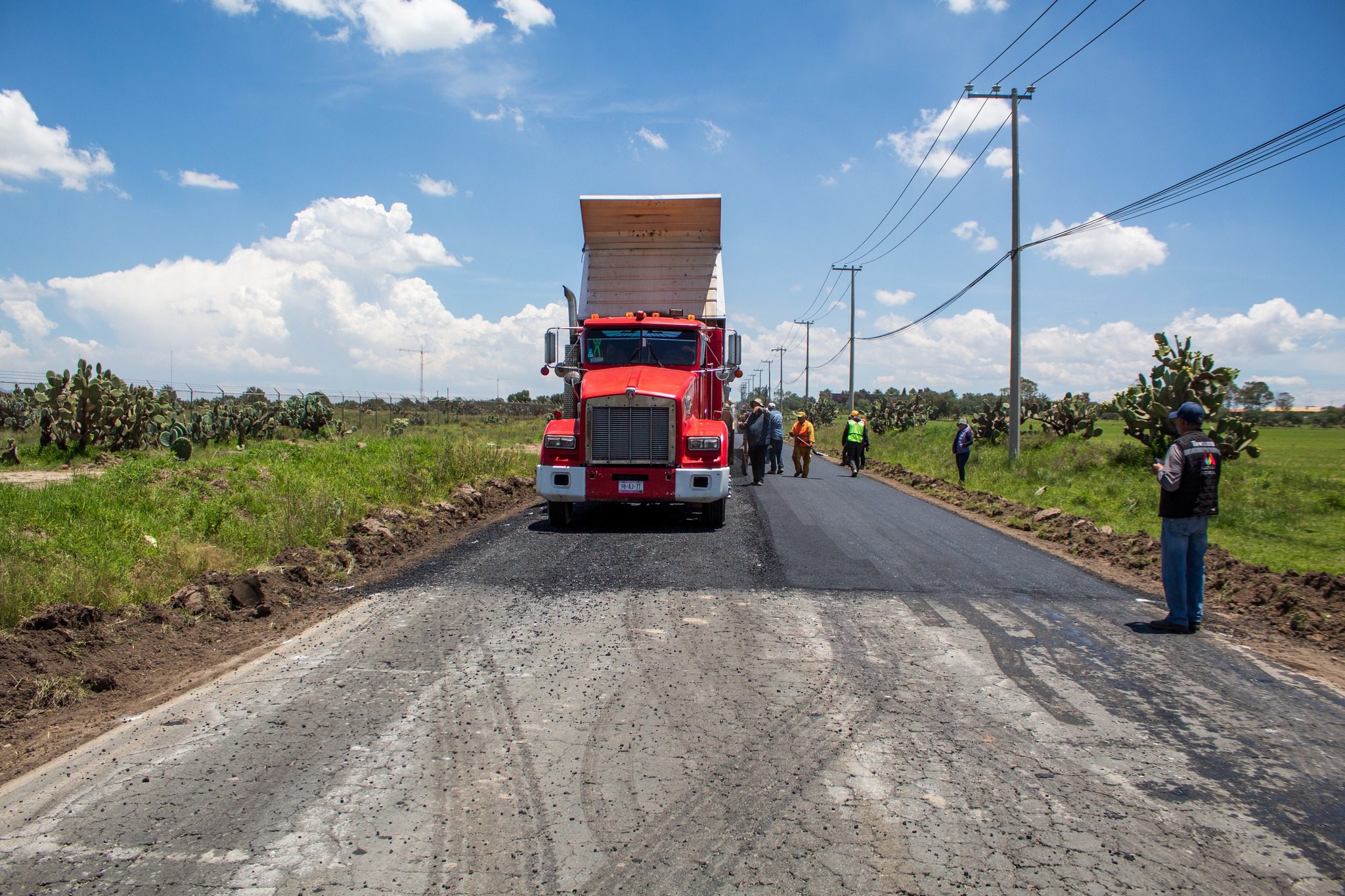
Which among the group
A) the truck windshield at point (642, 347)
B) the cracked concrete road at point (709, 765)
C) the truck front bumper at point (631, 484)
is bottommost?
the cracked concrete road at point (709, 765)

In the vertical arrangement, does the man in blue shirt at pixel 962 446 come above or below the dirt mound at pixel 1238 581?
above

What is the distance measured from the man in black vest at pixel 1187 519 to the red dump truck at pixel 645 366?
5.66m

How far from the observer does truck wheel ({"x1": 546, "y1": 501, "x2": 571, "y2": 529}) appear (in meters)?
11.6

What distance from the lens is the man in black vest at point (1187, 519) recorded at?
21.6 ft

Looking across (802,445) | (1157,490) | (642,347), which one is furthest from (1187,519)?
(802,445)

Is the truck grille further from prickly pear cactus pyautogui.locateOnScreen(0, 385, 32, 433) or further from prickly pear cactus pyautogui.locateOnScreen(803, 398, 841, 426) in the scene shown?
prickly pear cactus pyautogui.locateOnScreen(803, 398, 841, 426)

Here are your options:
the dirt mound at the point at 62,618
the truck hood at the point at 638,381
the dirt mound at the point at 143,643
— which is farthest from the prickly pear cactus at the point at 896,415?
the dirt mound at the point at 62,618

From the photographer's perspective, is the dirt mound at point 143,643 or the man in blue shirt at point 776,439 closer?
the dirt mound at point 143,643

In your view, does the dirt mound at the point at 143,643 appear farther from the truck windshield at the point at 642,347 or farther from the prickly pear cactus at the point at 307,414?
the prickly pear cactus at the point at 307,414

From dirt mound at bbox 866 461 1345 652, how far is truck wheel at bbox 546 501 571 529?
6477 millimetres

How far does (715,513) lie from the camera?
11.6 metres

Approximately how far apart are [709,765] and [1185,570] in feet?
15.7

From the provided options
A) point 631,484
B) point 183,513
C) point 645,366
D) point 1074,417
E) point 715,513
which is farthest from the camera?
point 1074,417

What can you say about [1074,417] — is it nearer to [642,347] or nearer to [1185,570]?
[642,347]
